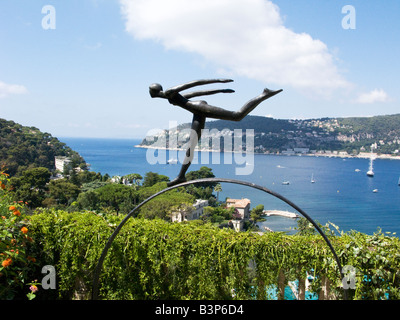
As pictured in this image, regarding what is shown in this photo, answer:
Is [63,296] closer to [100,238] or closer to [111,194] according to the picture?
[100,238]

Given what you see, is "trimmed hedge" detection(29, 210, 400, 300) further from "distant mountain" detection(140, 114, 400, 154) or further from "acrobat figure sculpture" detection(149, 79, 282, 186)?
"distant mountain" detection(140, 114, 400, 154)

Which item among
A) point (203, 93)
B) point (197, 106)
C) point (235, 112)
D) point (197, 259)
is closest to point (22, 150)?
point (197, 259)

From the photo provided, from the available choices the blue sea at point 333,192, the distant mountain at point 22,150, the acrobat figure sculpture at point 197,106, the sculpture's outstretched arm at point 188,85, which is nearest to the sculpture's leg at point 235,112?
the acrobat figure sculpture at point 197,106

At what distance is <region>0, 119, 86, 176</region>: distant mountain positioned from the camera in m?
50.4

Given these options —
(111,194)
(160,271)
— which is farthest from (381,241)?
(111,194)

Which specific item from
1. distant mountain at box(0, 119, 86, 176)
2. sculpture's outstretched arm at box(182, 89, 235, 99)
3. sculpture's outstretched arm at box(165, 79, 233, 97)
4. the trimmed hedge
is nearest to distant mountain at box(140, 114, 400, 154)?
distant mountain at box(0, 119, 86, 176)

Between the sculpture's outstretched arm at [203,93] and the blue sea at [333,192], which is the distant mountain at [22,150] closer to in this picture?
the blue sea at [333,192]

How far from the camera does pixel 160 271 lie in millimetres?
4004

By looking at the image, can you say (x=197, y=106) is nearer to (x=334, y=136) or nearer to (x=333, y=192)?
(x=333, y=192)

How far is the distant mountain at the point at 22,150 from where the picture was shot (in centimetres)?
5041

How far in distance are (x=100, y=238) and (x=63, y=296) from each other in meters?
1.19

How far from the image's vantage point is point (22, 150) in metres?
53.5

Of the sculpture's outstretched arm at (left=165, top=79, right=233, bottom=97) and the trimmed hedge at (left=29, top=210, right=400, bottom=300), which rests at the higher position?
the sculpture's outstretched arm at (left=165, top=79, right=233, bottom=97)

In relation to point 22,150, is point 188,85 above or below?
above
